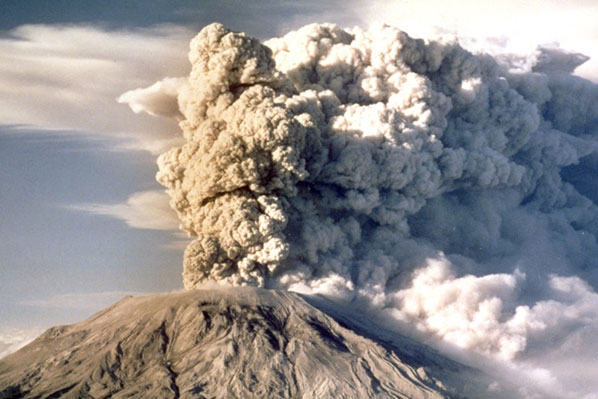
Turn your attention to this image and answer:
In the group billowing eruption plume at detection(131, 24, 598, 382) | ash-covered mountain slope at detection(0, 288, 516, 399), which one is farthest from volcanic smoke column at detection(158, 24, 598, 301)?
ash-covered mountain slope at detection(0, 288, 516, 399)

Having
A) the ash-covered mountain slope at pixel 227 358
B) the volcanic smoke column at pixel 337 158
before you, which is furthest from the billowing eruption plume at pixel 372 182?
the ash-covered mountain slope at pixel 227 358

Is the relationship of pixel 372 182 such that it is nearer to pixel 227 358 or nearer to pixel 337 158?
pixel 337 158

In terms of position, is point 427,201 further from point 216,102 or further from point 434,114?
point 216,102

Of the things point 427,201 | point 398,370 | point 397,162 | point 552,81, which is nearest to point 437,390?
point 398,370

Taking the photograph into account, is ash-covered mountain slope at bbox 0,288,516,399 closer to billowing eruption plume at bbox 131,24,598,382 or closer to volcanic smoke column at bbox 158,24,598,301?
billowing eruption plume at bbox 131,24,598,382

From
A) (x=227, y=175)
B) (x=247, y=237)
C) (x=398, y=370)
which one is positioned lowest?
(x=398, y=370)
